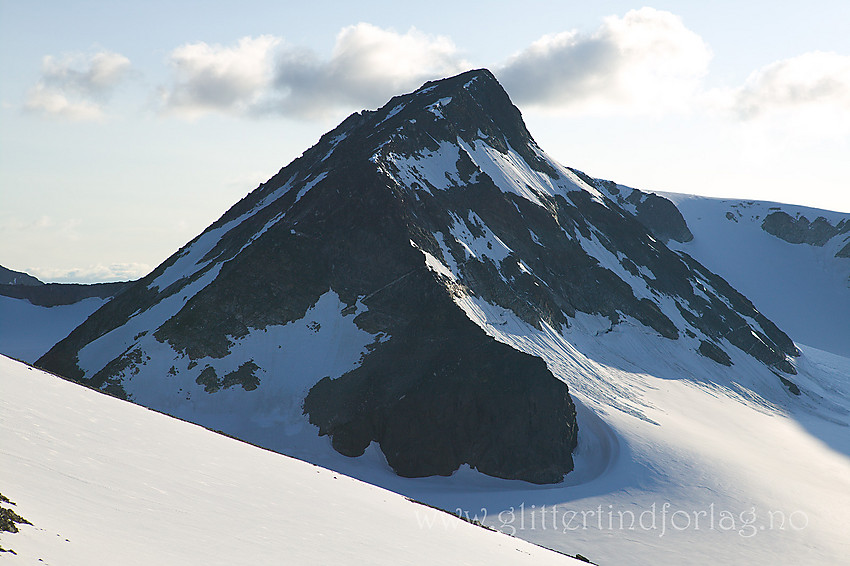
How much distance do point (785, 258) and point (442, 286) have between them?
112326 millimetres

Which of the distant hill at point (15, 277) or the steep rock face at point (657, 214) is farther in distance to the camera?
the steep rock face at point (657, 214)

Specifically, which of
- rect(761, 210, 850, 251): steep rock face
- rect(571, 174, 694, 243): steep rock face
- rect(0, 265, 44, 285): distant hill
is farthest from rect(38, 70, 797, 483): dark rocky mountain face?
rect(761, 210, 850, 251): steep rock face

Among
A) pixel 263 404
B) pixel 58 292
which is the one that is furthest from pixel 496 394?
pixel 58 292

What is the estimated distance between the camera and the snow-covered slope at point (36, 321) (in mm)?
89688

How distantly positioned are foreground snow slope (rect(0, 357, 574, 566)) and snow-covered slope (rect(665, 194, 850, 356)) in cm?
10875

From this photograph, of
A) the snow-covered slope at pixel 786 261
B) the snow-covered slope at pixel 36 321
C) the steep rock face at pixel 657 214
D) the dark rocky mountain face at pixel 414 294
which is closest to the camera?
the dark rocky mountain face at pixel 414 294

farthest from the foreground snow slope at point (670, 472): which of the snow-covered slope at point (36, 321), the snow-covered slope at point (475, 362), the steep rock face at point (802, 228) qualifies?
the steep rock face at point (802, 228)

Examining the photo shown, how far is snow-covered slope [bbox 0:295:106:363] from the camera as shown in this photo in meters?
89.7

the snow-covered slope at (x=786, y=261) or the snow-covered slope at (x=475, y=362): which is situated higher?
the snow-covered slope at (x=786, y=261)

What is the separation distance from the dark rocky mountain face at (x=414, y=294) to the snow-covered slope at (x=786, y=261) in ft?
159

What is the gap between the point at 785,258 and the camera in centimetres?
13850

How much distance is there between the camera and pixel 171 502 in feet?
44.7

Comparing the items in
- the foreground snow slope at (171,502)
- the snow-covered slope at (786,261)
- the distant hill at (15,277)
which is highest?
the snow-covered slope at (786,261)

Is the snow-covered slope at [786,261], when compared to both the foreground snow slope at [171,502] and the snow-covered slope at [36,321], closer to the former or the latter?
the snow-covered slope at [36,321]
